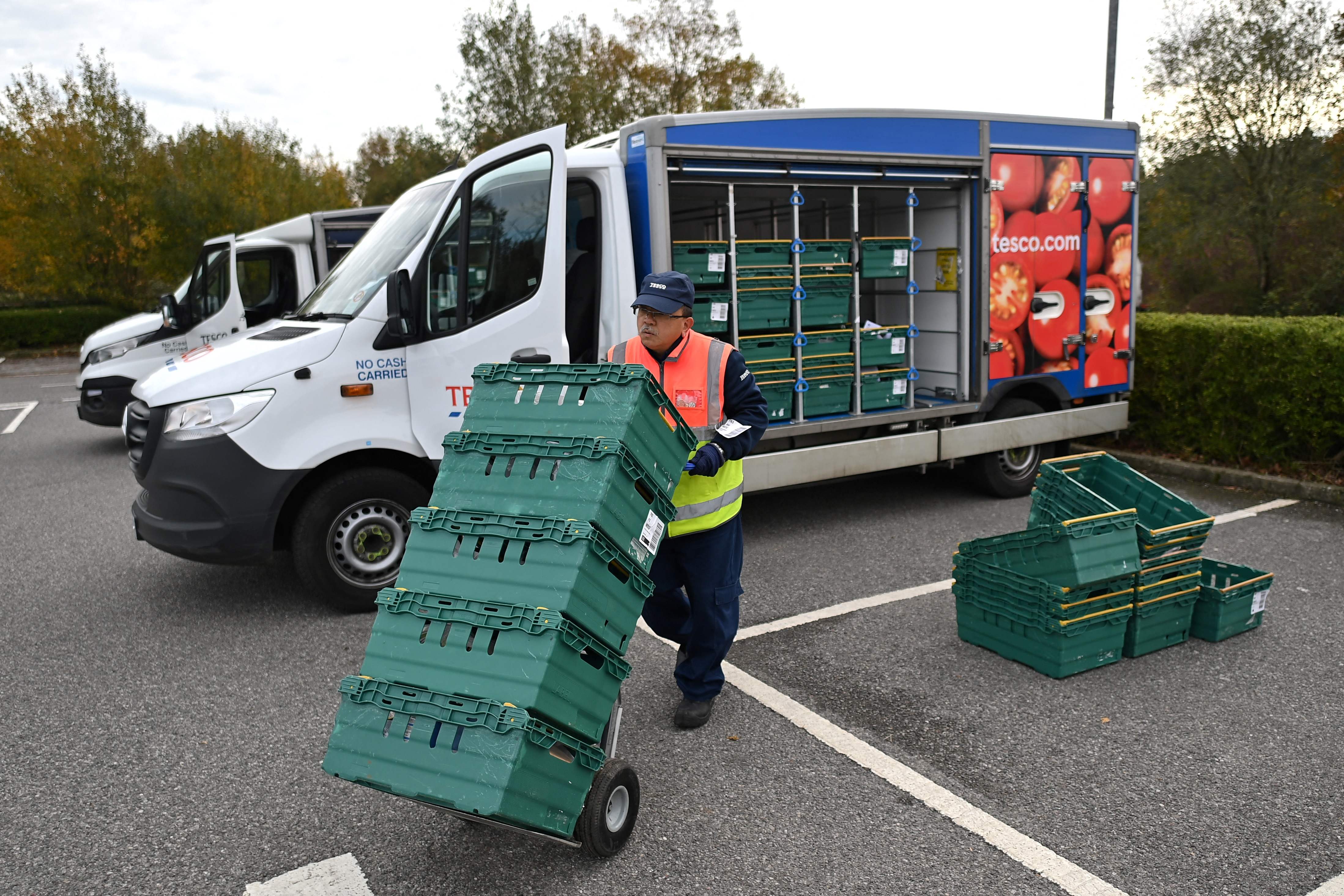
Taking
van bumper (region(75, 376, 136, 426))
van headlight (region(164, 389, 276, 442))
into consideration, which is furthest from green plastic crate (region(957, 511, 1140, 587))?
van bumper (region(75, 376, 136, 426))

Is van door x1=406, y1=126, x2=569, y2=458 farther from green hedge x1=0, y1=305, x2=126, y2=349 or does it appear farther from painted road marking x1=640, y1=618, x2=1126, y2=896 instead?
green hedge x1=0, y1=305, x2=126, y2=349

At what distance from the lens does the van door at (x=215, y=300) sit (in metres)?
11.2

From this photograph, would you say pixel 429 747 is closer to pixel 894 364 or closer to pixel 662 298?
pixel 662 298

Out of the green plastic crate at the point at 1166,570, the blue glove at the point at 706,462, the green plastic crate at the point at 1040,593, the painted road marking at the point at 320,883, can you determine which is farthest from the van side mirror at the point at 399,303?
the green plastic crate at the point at 1166,570

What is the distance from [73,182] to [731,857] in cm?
2776

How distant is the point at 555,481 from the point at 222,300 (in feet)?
31.7

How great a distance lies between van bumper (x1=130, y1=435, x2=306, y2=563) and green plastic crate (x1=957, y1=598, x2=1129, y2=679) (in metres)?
3.75

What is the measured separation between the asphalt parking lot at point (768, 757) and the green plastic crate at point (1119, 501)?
589mm

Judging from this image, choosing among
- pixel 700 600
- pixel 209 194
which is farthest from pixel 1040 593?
pixel 209 194

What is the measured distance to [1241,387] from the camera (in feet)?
27.3

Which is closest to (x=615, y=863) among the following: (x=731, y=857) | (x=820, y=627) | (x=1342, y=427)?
(x=731, y=857)

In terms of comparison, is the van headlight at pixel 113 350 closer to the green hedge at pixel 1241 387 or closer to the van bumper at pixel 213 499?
the van bumper at pixel 213 499

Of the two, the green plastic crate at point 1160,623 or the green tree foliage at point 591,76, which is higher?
the green tree foliage at point 591,76

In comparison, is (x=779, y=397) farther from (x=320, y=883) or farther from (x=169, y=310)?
(x=169, y=310)
